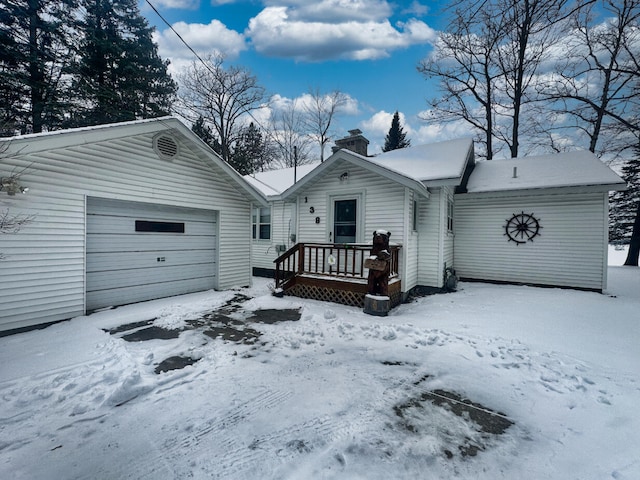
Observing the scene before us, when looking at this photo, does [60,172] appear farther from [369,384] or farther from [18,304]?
[369,384]

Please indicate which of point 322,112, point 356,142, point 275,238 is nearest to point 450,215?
point 356,142

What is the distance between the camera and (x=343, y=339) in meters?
4.38

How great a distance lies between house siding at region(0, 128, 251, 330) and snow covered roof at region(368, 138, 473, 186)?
5.44m

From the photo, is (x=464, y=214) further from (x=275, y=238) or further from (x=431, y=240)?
(x=275, y=238)

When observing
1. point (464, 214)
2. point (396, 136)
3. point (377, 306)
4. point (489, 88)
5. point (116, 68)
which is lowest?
point (377, 306)

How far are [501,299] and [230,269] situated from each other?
292 inches

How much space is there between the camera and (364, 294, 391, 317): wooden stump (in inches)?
227

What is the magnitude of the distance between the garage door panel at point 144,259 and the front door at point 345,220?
11.9 feet

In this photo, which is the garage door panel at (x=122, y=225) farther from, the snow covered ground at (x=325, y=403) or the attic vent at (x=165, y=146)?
the snow covered ground at (x=325, y=403)

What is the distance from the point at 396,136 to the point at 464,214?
22.5 meters

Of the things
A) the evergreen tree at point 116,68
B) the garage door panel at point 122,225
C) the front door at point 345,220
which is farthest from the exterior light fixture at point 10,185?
the evergreen tree at point 116,68

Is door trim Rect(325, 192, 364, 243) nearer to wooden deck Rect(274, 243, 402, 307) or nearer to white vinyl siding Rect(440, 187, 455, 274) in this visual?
wooden deck Rect(274, 243, 402, 307)

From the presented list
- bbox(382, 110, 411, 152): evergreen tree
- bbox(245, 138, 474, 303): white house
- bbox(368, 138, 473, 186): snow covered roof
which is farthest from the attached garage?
bbox(382, 110, 411, 152): evergreen tree

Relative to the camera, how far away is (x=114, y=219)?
18.9 ft
